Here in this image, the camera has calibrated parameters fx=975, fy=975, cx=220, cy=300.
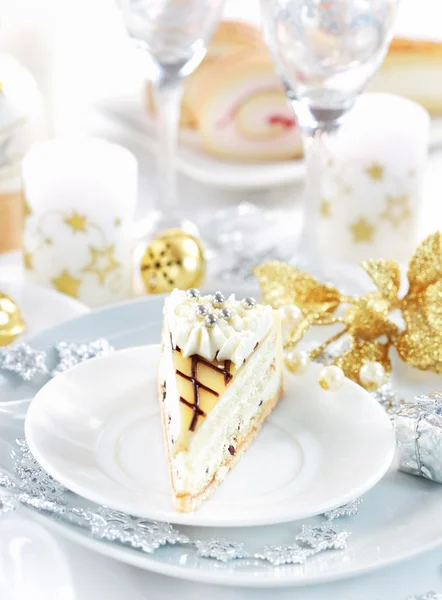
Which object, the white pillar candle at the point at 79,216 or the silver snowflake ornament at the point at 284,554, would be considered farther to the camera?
the white pillar candle at the point at 79,216

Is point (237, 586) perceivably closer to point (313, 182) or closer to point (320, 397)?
point (320, 397)

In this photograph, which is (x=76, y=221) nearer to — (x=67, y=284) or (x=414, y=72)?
(x=67, y=284)

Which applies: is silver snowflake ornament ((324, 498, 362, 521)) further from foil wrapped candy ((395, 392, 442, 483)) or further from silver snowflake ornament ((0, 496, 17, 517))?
silver snowflake ornament ((0, 496, 17, 517))

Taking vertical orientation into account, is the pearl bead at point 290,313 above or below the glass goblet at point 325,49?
below

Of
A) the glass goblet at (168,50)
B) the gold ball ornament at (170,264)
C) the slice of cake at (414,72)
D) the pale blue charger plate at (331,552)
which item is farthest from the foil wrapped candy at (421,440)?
the slice of cake at (414,72)

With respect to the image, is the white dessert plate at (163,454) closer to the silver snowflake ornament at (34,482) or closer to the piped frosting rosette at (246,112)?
the silver snowflake ornament at (34,482)

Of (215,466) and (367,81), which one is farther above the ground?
(367,81)

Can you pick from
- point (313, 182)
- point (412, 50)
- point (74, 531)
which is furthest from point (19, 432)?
point (412, 50)
